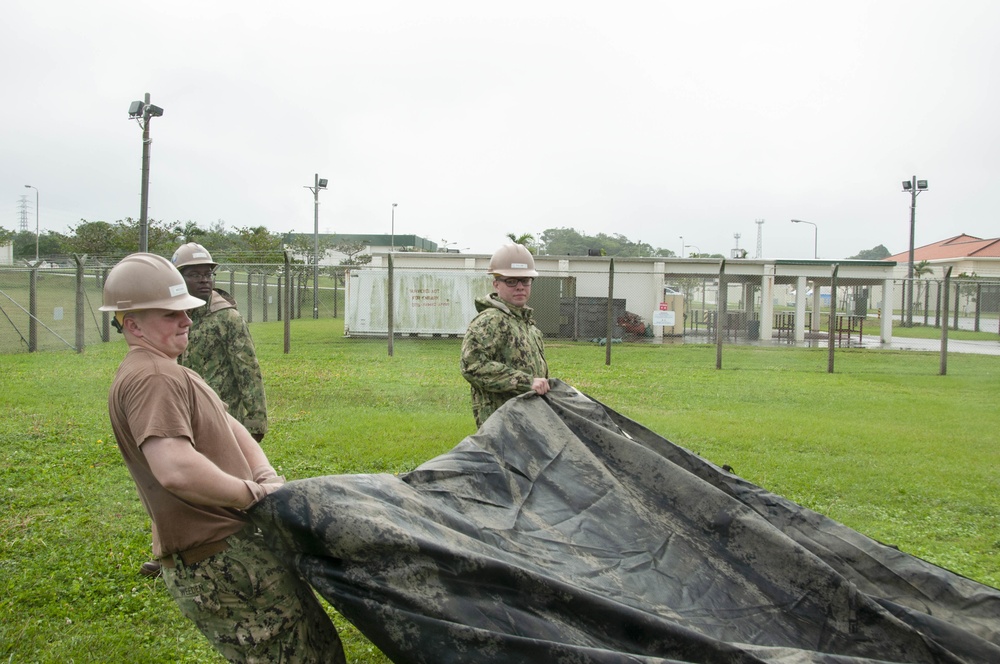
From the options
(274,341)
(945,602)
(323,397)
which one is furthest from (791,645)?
(274,341)

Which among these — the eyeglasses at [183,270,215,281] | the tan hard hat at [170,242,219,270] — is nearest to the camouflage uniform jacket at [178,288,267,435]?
the eyeglasses at [183,270,215,281]

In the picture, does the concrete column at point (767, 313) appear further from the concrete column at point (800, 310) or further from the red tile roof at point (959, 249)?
the red tile roof at point (959, 249)

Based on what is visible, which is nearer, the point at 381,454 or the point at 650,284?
the point at 381,454

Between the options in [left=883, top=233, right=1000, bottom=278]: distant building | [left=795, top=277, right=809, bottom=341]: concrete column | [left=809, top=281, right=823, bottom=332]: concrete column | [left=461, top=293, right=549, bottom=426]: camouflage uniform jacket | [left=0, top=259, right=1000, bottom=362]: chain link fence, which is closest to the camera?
[left=461, top=293, right=549, bottom=426]: camouflage uniform jacket

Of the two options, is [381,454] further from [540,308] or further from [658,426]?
[540,308]

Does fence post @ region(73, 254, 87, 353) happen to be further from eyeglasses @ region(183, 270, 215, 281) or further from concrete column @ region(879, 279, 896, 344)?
concrete column @ region(879, 279, 896, 344)

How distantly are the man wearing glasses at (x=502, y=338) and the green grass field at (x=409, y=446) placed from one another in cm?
164

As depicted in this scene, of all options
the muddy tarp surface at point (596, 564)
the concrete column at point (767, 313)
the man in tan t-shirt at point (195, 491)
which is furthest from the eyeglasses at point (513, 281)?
the concrete column at point (767, 313)

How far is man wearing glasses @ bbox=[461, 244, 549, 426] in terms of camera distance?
4730mm

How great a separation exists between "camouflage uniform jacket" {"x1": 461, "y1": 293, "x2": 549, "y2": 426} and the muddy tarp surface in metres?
0.66

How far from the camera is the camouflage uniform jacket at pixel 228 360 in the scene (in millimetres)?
4660

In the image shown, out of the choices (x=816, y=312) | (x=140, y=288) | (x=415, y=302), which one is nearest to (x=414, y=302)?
(x=415, y=302)

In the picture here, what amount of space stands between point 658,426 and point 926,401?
5583 mm

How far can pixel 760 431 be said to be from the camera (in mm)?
9023
